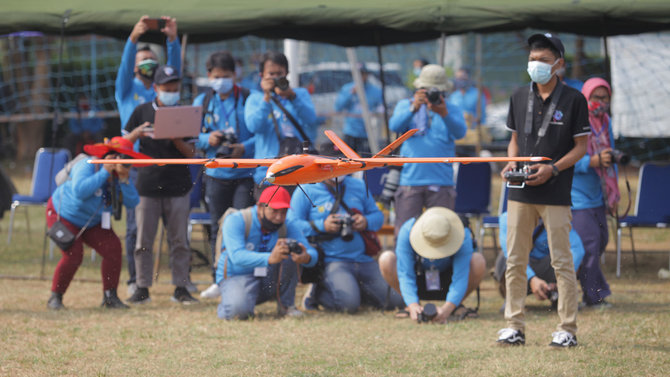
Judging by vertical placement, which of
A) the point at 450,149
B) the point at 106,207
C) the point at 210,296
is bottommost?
the point at 210,296

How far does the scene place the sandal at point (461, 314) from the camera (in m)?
6.39

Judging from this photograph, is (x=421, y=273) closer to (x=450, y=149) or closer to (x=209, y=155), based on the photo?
(x=450, y=149)

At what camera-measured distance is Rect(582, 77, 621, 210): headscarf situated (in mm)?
6809

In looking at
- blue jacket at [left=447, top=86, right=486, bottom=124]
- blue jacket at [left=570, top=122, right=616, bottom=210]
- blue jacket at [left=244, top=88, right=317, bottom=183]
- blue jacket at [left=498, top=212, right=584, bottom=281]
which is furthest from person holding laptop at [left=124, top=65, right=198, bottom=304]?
blue jacket at [left=447, top=86, right=486, bottom=124]

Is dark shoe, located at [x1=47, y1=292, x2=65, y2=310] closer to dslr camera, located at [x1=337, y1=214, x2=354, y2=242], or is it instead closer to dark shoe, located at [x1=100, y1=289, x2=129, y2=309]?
dark shoe, located at [x1=100, y1=289, x2=129, y2=309]

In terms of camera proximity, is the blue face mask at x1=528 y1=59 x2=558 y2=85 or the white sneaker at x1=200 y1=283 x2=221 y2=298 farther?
the white sneaker at x1=200 y1=283 x2=221 y2=298

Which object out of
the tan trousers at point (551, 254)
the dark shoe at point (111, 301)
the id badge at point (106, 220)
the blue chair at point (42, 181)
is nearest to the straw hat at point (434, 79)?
the tan trousers at point (551, 254)

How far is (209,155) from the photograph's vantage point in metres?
7.14

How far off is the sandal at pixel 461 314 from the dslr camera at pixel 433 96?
1.57 meters

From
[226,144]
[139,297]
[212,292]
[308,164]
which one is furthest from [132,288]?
[308,164]

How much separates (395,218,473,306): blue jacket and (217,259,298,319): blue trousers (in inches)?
33.8

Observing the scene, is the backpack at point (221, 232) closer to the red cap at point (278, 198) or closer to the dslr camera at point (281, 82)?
the red cap at point (278, 198)

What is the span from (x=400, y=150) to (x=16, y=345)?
3.63 metres

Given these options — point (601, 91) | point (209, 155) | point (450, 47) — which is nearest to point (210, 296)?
point (209, 155)
